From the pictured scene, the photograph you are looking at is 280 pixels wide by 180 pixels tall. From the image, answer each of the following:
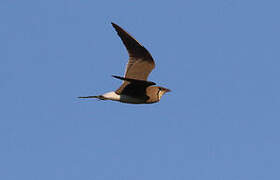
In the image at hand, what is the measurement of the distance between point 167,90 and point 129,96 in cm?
150

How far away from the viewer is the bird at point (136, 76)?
15.1 meters

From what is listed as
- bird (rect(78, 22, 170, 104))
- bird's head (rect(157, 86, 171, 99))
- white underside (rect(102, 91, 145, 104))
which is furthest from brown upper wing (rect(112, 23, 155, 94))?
bird's head (rect(157, 86, 171, 99))

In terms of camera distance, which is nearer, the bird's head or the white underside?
the white underside

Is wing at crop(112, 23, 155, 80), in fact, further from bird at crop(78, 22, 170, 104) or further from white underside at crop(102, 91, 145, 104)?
white underside at crop(102, 91, 145, 104)

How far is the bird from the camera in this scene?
49.6 feet

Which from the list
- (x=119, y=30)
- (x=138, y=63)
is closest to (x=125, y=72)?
(x=138, y=63)

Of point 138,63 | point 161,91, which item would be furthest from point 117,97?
point 161,91

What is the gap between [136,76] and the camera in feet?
52.0

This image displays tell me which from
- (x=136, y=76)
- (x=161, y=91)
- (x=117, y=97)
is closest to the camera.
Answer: (x=117, y=97)

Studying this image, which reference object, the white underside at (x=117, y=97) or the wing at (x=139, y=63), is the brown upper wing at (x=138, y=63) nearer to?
the wing at (x=139, y=63)

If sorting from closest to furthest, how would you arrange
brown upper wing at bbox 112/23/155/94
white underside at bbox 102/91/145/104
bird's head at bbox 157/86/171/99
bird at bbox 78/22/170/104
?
bird at bbox 78/22/170/104 < white underside at bbox 102/91/145/104 < brown upper wing at bbox 112/23/155/94 < bird's head at bbox 157/86/171/99

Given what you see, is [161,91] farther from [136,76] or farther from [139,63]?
[139,63]

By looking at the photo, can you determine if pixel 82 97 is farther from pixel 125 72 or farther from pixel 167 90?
pixel 167 90

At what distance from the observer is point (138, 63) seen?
15836mm
